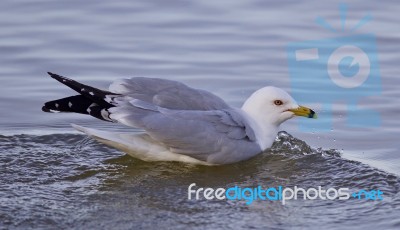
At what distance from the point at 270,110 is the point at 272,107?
1.4 inches

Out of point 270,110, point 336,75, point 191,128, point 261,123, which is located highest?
point 336,75

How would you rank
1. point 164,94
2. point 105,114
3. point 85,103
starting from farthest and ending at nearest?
point 164,94 < point 85,103 < point 105,114

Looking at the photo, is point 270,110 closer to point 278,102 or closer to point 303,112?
point 278,102

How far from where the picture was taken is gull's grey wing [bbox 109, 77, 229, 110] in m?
8.02

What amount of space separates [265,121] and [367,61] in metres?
2.93

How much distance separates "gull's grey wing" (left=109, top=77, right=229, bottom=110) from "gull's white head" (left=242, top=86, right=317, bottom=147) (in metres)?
0.38

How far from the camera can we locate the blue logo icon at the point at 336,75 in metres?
9.62

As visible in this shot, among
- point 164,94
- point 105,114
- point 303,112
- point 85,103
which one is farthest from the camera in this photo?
point 303,112

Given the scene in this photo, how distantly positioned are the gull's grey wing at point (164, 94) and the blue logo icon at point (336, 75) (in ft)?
5.27

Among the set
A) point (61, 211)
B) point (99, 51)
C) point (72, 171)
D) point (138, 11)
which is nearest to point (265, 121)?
point (72, 171)

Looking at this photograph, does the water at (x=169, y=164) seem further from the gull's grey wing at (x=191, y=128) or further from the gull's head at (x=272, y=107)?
the gull's head at (x=272, y=107)

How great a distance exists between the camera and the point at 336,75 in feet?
34.9

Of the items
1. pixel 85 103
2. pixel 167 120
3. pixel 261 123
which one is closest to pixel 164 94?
pixel 167 120

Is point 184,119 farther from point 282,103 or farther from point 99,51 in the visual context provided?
point 99,51
